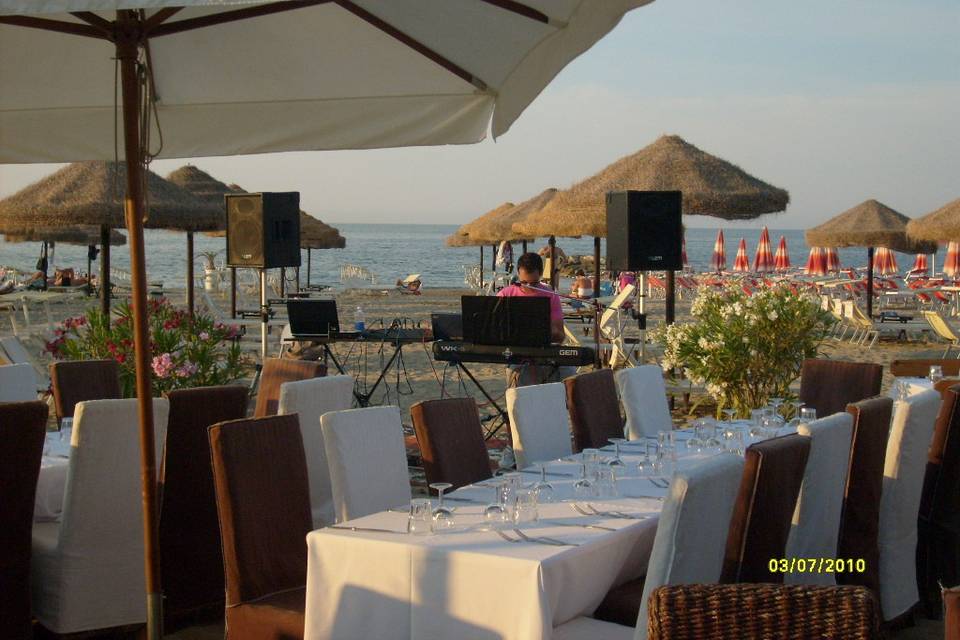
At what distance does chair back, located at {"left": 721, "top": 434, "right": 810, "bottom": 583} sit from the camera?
3193 millimetres

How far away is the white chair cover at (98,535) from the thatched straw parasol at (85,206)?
7.99m

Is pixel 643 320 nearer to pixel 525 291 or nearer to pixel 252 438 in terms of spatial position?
pixel 525 291

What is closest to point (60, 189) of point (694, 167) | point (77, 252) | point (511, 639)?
point (694, 167)

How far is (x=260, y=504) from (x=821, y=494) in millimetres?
1750

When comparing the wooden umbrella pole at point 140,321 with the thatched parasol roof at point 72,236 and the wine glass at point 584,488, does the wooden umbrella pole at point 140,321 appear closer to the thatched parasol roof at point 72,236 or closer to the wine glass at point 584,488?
the wine glass at point 584,488

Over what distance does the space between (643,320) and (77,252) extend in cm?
6196

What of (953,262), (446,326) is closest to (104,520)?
(446,326)

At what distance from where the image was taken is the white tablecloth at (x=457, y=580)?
2.99m

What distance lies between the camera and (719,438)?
491 cm

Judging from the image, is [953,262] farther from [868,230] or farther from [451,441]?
[451,441]

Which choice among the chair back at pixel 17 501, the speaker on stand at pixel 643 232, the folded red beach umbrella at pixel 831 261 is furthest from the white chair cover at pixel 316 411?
the folded red beach umbrella at pixel 831 261

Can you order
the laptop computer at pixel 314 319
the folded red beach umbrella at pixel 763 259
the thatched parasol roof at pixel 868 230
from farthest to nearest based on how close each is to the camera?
the folded red beach umbrella at pixel 763 259, the thatched parasol roof at pixel 868 230, the laptop computer at pixel 314 319

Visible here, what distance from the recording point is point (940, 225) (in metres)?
15.6

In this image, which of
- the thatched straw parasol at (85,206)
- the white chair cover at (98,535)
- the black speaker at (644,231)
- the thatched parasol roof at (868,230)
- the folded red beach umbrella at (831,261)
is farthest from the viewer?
the folded red beach umbrella at (831,261)
